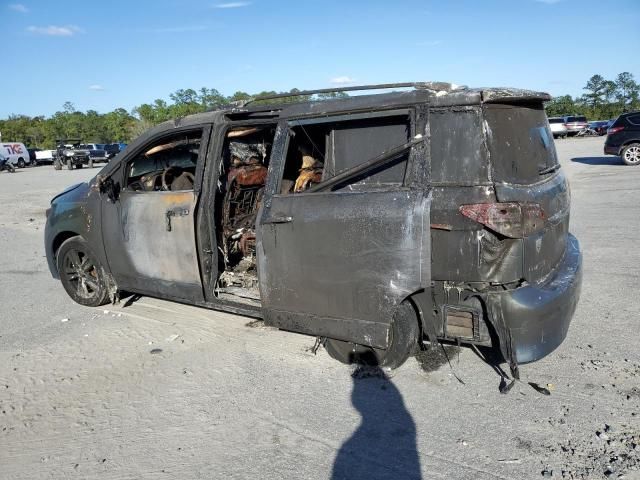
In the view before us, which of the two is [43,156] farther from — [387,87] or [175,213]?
[387,87]

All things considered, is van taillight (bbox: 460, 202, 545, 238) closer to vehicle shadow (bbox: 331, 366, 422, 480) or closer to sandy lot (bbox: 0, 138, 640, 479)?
sandy lot (bbox: 0, 138, 640, 479)

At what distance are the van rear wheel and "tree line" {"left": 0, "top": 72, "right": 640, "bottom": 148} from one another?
139 feet

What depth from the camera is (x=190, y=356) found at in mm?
4348

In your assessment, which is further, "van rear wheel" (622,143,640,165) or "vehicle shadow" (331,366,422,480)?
"van rear wheel" (622,143,640,165)

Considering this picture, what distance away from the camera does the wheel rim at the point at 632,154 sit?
54.9 feet

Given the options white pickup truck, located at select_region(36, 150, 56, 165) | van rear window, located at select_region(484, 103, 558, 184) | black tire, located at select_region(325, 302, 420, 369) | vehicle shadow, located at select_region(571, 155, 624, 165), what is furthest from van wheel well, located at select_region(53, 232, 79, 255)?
white pickup truck, located at select_region(36, 150, 56, 165)

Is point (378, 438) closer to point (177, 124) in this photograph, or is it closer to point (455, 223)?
point (455, 223)

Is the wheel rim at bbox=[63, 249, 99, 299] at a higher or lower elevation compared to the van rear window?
lower

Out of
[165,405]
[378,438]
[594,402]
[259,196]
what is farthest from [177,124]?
[594,402]

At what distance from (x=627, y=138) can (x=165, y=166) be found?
54.1ft

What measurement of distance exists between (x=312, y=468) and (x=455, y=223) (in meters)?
1.70

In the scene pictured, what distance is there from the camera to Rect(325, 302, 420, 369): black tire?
3.64m

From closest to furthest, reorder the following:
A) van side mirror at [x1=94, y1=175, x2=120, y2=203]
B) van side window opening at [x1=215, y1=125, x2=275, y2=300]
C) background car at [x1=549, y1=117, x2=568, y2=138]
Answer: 1. van side window opening at [x1=215, y1=125, x2=275, y2=300]
2. van side mirror at [x1=94, y1=175, x2=120, y2=203]
3. background car at [x1=549, y1=117, x2=568, y2=138]

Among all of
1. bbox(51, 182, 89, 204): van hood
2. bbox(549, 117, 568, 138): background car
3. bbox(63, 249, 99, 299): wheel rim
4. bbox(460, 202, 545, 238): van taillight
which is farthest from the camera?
bbox(549, 117, 568, 138): background car
